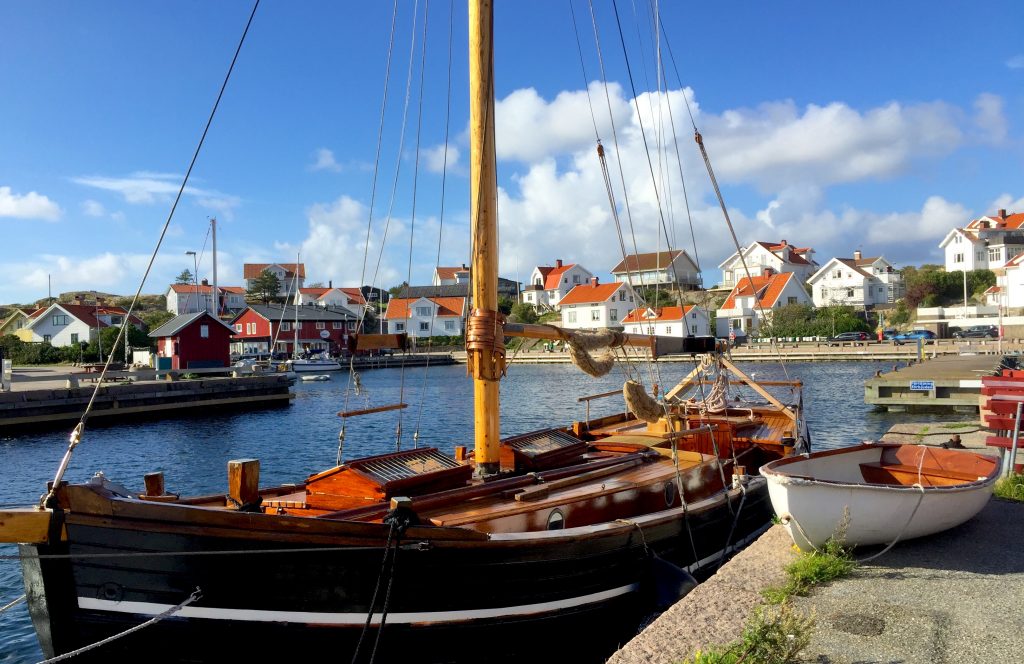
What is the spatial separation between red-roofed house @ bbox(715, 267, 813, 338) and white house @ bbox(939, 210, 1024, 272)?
892 inches

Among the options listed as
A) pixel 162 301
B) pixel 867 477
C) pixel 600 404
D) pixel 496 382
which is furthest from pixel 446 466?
pixel 162 301

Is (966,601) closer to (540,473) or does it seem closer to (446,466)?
(540,473)

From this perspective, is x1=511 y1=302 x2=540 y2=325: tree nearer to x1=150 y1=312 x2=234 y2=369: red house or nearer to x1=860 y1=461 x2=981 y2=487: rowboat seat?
x1=150 y1=312 x2=234 y2=369: red house

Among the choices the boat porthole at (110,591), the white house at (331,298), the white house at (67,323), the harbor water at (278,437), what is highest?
the white house at (331,298)

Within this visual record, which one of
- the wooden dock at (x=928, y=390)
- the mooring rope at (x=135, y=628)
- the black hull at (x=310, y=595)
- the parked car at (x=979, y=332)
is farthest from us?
the parked car at (x=979, y=332)

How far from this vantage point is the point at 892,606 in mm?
6441

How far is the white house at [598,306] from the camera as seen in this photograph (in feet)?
288

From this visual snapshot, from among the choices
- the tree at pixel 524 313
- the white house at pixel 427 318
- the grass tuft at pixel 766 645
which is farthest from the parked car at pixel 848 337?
the grass tuft at pixel 766 645

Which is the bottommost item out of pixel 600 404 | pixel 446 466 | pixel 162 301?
pixel 600 404

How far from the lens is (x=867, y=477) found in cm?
1038

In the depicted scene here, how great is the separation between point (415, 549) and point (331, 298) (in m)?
112

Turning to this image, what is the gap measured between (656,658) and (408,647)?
226 centimetres

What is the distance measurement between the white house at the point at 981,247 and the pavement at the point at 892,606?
101853 millimetres

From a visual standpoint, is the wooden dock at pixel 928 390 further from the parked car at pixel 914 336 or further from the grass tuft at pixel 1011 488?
the parked car at pixel 914 336
